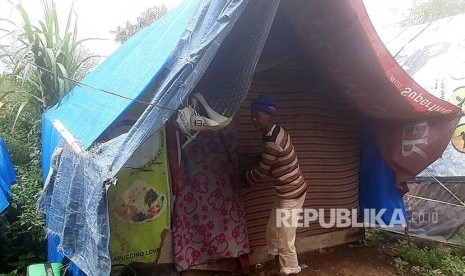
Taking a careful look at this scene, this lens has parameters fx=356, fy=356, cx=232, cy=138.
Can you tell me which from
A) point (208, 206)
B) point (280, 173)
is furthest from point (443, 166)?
point (208, 206)

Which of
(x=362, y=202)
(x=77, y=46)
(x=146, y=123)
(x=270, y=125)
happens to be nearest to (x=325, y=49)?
(x=270, y=125)

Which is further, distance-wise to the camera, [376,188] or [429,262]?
[376,188]

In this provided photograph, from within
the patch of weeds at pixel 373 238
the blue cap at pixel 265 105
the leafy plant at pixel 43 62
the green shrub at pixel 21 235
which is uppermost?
the leafy plant at pixel 43 62

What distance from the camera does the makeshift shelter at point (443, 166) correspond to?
4.64 meters

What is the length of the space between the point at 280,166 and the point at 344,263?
1.74 metres

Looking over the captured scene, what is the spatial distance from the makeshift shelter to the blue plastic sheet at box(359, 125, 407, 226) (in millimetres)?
842

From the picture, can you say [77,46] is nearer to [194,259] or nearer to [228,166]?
[228,166]

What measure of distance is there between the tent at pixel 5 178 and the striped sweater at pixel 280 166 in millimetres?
2142

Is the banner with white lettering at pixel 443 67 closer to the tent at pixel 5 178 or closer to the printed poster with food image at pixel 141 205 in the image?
the printed poster with food image at pixel 141 205

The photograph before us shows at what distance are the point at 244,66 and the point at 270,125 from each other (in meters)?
0.77

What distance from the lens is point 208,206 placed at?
3.28 meters

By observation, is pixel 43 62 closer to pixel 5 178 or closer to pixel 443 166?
pixel 5 178

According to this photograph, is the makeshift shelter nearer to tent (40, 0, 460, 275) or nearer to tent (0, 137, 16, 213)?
tent (40, 0, 460, 275)

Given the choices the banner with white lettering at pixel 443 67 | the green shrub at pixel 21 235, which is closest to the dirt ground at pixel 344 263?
the banner with white lettering at pixel 443 67
